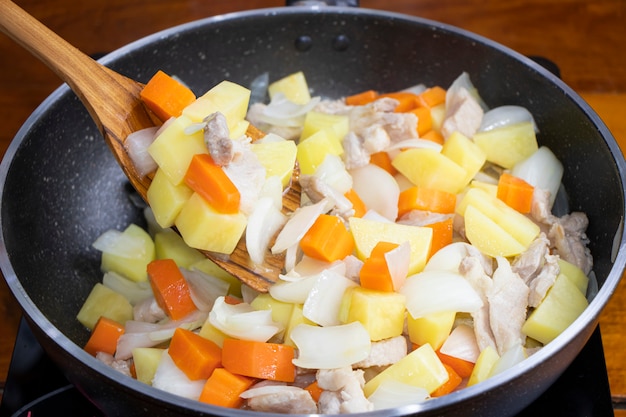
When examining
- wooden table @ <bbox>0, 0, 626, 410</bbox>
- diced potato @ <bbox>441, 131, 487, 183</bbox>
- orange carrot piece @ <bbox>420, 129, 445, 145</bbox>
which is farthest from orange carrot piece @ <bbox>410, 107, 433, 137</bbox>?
wooden table @ <bbox>0, 0, 626, 410</bbox>

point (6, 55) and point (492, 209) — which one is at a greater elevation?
point (6, 55)

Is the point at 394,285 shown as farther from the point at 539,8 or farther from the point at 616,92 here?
the point at 539,8

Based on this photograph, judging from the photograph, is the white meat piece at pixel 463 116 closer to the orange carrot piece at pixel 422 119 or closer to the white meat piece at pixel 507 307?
the orange carrot piece at pixel 422 119

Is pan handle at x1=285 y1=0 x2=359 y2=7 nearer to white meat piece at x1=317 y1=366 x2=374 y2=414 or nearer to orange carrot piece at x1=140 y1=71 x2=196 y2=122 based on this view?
orange carrot piece at x1=140 y1=71 x2=196 y2=122

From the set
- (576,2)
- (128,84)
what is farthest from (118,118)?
(576,2)

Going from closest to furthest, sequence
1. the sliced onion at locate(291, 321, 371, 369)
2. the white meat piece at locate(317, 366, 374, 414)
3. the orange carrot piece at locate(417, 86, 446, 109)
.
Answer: the white meat piece at locate(317, 366, 374, 414)
the sliced onion at locate(291, 321, 371, 369)
the orange carrot piece at locate(417, 86, 446, 109)
